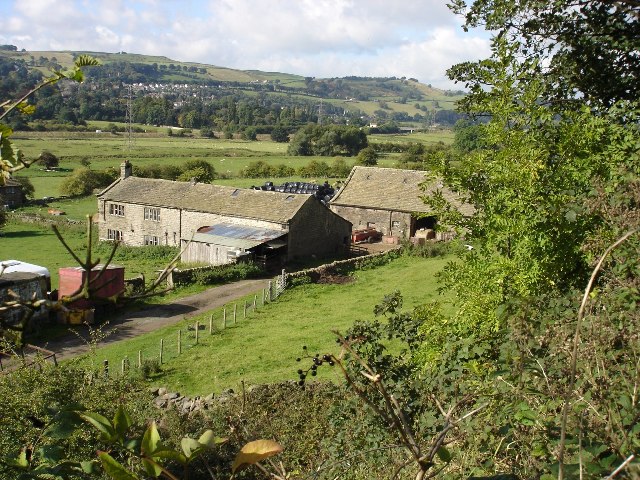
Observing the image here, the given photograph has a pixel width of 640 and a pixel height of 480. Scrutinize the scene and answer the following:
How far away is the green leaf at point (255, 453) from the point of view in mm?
2104

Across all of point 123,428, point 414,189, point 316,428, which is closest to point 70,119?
point 414,189

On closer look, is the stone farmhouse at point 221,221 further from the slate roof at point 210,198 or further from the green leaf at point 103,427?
the green leaf at point 103,427

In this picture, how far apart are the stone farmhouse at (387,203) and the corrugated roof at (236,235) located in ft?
37.1

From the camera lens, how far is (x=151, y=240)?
44094mm

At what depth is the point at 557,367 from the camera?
598 centimetres

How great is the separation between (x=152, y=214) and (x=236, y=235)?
8.78 metres

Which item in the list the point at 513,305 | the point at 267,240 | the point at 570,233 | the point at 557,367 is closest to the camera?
the point at 557,367

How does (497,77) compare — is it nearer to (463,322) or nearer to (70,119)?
(463,322)

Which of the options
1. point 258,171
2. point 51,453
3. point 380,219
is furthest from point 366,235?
point 51,453

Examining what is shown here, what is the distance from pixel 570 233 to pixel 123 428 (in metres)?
9.41

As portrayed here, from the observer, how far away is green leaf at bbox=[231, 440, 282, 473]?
82.8 inches

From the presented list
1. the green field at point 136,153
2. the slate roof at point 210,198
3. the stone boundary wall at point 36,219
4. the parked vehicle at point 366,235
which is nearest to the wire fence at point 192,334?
the slate roof at point 210,198

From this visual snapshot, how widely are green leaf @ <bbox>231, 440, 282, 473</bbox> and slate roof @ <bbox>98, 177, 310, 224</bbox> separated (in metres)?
36.5

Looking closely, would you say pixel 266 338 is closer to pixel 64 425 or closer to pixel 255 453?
pixel 64 425
